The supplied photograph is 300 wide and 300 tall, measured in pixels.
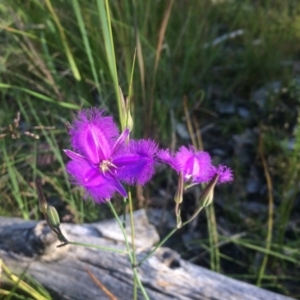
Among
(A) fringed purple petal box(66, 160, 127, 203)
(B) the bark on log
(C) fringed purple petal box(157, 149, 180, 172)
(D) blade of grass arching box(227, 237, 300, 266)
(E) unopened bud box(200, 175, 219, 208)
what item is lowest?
(B) the bark on log

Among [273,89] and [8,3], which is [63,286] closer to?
[8,3]

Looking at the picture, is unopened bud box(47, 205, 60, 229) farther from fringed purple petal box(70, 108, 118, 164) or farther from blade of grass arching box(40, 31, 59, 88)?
blade of grass arching box(40, 31, 59, 88)

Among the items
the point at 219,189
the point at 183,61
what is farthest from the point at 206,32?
the point at 219,189

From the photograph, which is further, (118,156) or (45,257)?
(45,257)

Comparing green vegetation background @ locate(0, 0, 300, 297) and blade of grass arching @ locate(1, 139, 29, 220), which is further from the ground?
green vegetation background @ locate(0, 0, 300, 297)

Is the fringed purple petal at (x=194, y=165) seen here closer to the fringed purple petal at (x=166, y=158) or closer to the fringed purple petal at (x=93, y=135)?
the fringed purple petal at (x=166, y=158)

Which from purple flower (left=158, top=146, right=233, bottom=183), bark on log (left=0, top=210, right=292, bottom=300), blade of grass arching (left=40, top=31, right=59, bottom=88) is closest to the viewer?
purple flower (left=158, top=146, right=233, bottom=183)

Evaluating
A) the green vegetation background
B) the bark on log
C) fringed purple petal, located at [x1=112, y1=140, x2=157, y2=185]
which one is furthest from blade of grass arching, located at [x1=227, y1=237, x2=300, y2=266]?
fringed purple petal, located at [x1=112, y1=140, x2=157, y2=185]

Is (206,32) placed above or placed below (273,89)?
above
